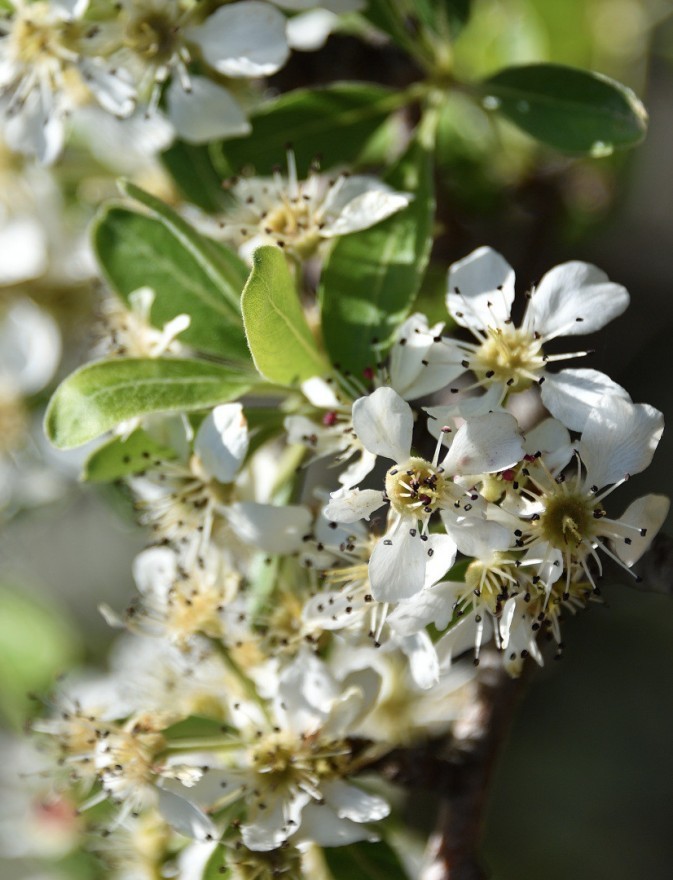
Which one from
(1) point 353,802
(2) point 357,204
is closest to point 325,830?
(1) point 353,802

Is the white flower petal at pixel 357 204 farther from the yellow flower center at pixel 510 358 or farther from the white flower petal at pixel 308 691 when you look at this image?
the white flower petal at pixel 308 691

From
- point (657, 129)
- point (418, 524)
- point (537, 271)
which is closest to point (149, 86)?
point (418, 524)

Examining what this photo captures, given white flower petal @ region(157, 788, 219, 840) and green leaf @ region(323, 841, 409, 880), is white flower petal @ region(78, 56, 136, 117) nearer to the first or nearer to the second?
white flower petal @ region(157, 788, 219, 840)

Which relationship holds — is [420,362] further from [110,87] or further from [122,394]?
[110,87]

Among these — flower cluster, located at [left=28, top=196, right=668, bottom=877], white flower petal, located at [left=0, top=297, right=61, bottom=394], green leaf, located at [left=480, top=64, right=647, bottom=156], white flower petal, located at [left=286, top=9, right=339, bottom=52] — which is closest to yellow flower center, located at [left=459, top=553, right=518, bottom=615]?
flower cluster, located at [left=28, top=196, right=668, bottom=877]

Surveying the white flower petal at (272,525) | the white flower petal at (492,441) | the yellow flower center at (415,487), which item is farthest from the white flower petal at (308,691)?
the white flower petal at (492,441)

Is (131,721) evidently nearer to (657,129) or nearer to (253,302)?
(253,302)
